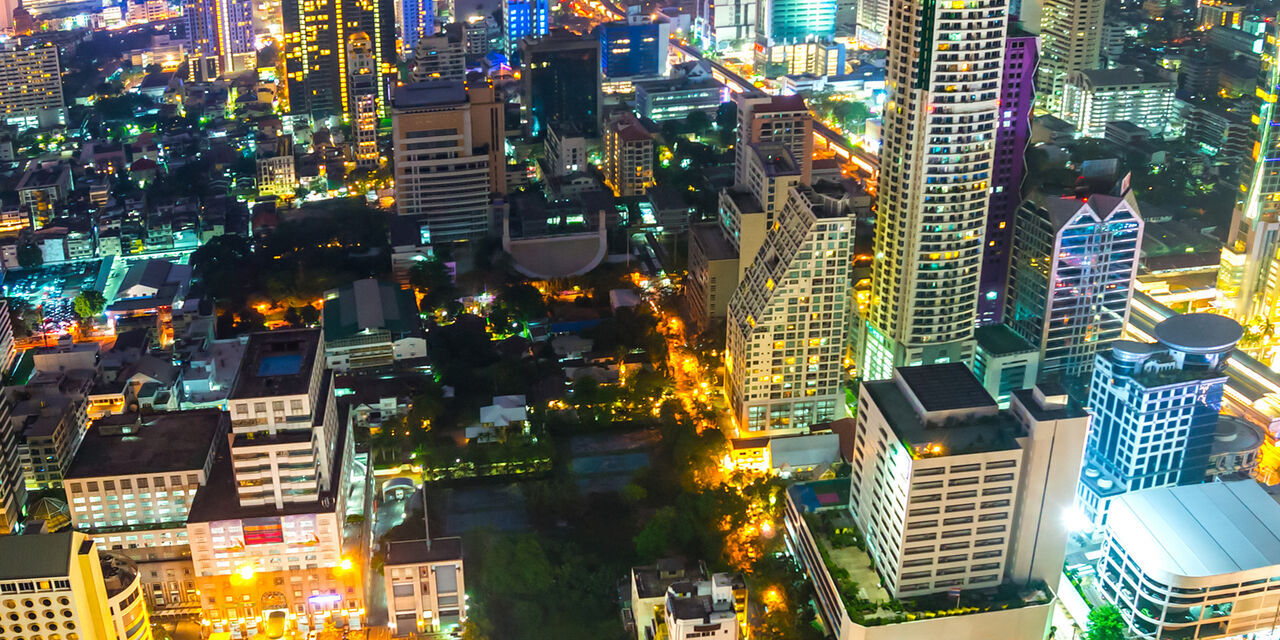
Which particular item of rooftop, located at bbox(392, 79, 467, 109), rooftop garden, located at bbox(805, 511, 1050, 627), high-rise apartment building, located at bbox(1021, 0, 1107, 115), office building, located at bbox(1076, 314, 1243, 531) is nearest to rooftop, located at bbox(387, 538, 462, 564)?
rooftop garden, located at bbox(805, 511, 1050, 627)

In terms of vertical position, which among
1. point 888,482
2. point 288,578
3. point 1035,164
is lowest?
point 288,578

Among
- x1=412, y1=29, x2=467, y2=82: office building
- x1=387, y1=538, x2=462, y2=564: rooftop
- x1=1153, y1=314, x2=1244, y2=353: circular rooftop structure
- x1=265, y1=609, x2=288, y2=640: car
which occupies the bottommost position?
x1=265, y1=609, x2=288, y2=640: car

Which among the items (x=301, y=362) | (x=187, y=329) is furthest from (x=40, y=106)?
(x=301, y=362)

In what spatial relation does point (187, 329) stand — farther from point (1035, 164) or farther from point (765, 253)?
point (1035, 164)

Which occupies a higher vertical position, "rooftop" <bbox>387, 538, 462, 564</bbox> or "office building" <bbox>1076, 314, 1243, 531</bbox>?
"office building" <bbox>1076, 314, 1243, 531</bbox>

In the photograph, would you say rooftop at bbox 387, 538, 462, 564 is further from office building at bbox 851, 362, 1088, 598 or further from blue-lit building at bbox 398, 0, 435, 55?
blue-lit building at bbox 398, 0, 435, 55

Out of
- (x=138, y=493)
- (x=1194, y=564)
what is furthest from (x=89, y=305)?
(x=1194, y=564)
